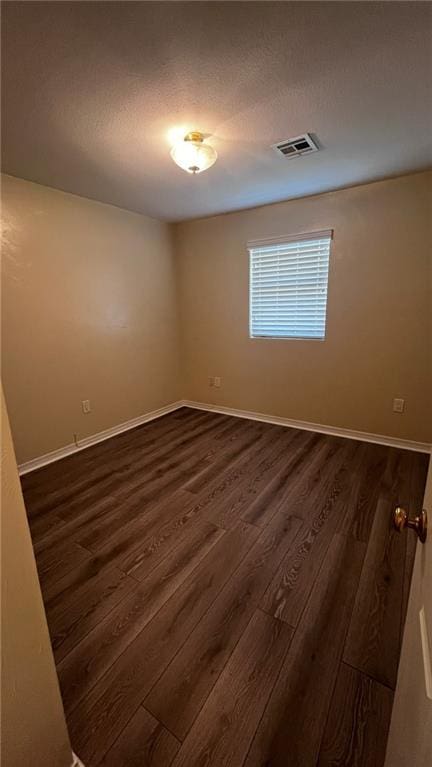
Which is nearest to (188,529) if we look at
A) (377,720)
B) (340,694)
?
(340,694)

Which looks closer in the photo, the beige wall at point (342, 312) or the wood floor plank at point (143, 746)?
the wood floor plank at point (143, 746)

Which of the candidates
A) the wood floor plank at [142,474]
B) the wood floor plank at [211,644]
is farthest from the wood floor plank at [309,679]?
the wood floor plank at [142,474]

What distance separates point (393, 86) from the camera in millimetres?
1395

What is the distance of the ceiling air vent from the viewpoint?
182 cm

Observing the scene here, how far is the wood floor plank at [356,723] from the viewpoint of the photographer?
0.89 metres

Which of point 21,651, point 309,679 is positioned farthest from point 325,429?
point 21,651

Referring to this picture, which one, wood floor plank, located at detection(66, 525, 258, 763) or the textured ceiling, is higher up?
the textured ceiling

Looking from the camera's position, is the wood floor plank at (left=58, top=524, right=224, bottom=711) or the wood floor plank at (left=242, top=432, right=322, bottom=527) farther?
the wood floor plank at (left=242, top=432, right=322, bottom=527)

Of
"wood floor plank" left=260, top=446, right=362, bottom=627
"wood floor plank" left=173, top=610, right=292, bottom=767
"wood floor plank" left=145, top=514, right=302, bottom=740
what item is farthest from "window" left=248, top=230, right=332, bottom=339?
"wood floor plank" left=173, top=610, right=292, bottom=767

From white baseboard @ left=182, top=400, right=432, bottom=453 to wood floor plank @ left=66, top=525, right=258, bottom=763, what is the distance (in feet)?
6.20

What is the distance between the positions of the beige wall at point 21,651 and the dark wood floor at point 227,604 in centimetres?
32

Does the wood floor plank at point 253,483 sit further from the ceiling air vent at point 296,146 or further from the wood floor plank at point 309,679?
the ceiling air vent at point 296,146

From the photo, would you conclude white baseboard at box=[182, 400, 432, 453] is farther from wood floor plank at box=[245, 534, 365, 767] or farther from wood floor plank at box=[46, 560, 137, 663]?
wood floor plank at box=[46, 560, 137, 663]

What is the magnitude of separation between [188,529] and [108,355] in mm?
2027
